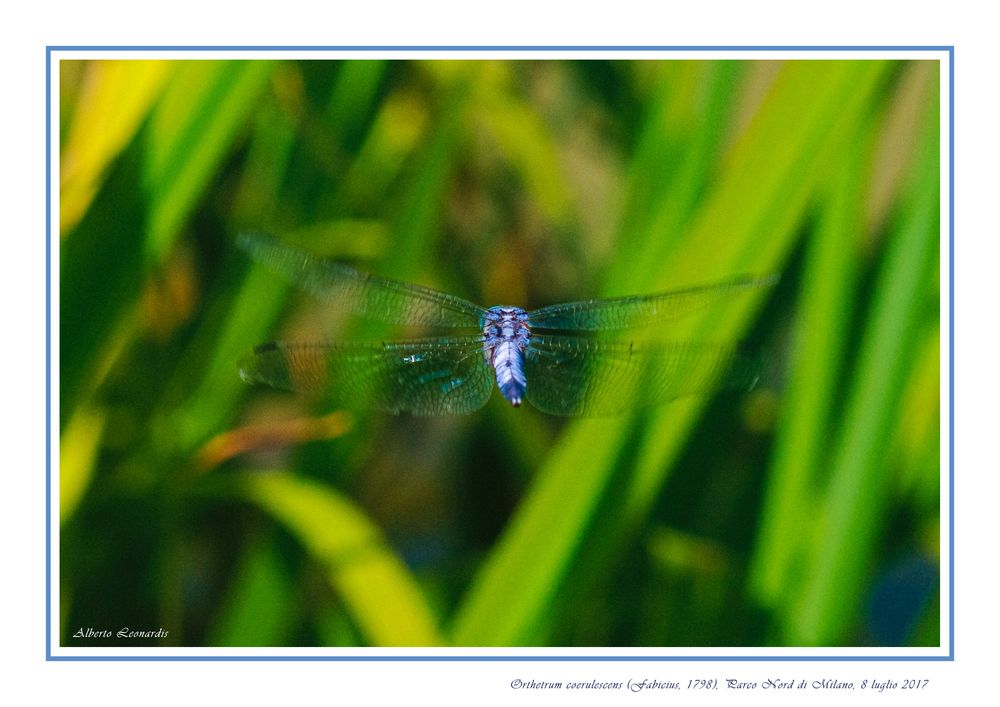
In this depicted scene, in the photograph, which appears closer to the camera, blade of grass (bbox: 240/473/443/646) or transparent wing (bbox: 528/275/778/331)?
transparent wing (bbox: 528/275/778/331)

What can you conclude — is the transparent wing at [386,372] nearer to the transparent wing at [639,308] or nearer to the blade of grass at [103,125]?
the transparent wing at [639,308]

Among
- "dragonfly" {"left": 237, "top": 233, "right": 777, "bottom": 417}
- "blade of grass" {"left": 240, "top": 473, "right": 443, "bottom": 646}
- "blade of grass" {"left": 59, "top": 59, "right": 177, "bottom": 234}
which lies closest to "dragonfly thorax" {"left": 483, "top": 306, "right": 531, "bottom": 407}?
"dragonfly" {"left": 237, "top": 233, "right": 777, "bottom": 417}

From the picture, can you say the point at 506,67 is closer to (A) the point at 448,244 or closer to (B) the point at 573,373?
(A) the point at 448,244

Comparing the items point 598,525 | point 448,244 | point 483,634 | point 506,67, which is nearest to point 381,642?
point 483,634
